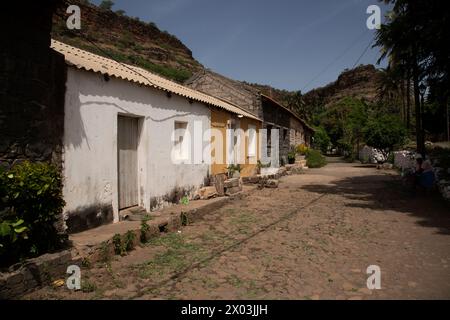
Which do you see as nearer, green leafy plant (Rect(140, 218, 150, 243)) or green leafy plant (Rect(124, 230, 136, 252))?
green leafy plant (Rect(124, 230, 136, 252))

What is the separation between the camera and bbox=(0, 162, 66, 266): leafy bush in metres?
3.93

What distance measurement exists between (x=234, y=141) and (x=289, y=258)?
906 centimetres

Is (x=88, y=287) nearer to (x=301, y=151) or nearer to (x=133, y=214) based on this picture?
(x=133, y=214)

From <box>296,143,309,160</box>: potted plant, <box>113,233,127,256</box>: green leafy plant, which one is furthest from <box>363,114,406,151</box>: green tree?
<box>113,233,127,256</box>: green leafy plant

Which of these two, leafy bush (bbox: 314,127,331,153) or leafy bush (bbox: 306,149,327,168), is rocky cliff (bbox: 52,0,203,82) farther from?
leafy bush (bbox: 314,127,331,153)

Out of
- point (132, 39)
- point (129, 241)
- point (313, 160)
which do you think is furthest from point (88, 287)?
point (132, 39)

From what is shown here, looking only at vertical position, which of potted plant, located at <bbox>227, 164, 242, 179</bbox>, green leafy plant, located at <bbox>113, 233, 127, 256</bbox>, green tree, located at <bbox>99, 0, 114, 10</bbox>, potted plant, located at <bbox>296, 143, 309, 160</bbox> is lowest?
green leafy plant, located at <bbox>113, 233, 127, 256</bbox>

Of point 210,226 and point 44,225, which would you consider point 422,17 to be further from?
point 44,225

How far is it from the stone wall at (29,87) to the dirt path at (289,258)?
195cm

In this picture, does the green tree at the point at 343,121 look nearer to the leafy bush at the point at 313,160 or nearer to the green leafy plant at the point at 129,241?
the leafy bush at the point at 313,160

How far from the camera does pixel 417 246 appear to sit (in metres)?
5.86

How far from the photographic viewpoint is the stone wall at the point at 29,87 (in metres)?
4.39

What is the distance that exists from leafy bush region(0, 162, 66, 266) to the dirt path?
591 millimetres

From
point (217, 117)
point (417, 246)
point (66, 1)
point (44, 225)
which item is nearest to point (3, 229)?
point (44, 225)
